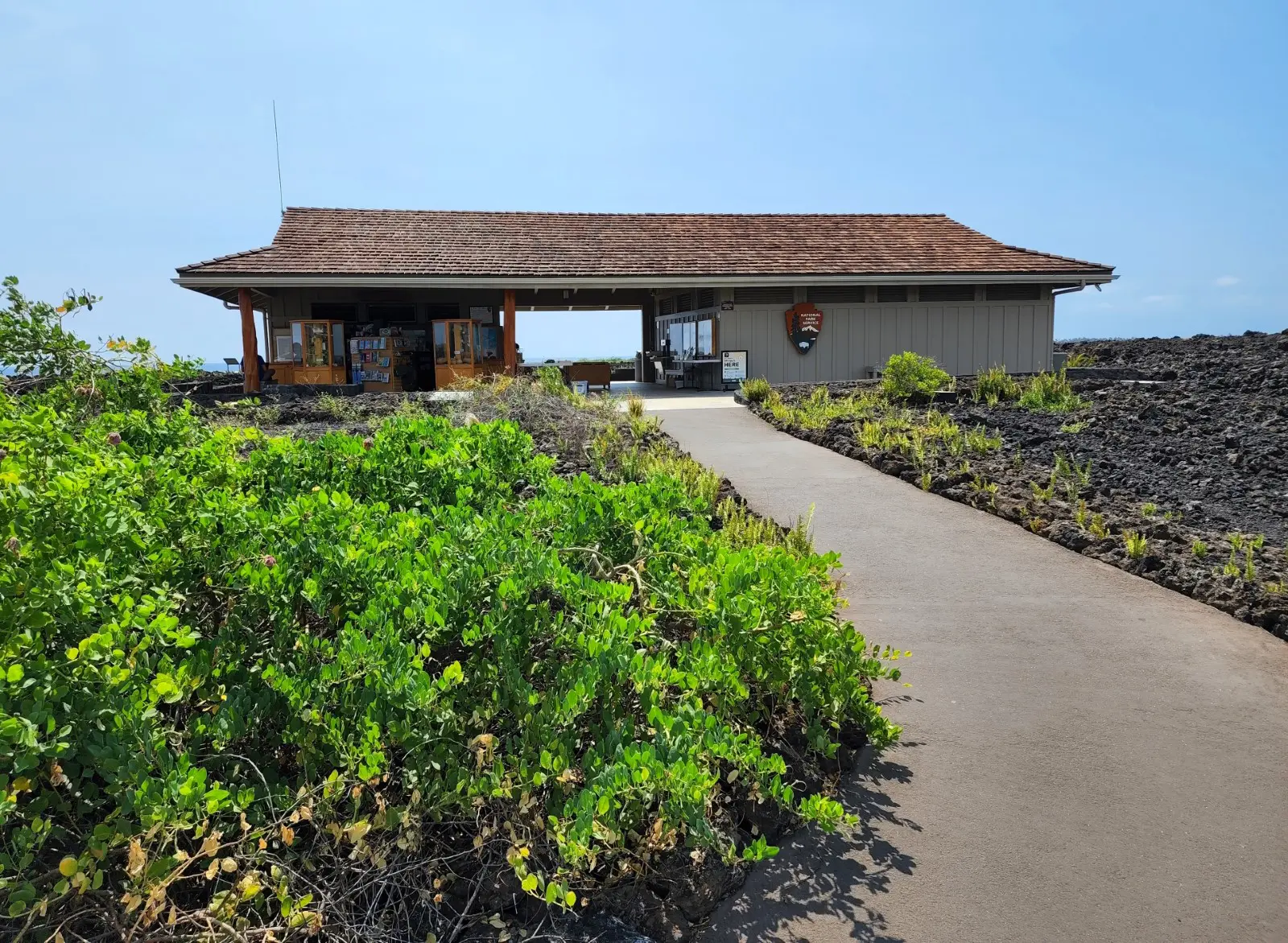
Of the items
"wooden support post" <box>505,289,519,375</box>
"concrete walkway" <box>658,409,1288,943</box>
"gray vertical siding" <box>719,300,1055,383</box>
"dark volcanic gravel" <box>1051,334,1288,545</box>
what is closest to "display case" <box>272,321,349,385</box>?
Result: "wooden support post" <box>505,289,519,375</box>

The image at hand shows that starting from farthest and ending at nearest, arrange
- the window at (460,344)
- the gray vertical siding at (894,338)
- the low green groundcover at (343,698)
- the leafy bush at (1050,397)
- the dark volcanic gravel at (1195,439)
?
1. the gray vertical siding at (894,338)
2. the window at (460,344)
3. the leafy bush at (1050,397)
4. the dark volcanic gravel at (1195,439)
5. the low green groundcover at (343,698)

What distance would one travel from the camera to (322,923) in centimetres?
275

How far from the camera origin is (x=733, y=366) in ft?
74.2

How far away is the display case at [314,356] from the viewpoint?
22.7 metres

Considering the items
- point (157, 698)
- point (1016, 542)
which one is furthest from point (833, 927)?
point (1016, 542)

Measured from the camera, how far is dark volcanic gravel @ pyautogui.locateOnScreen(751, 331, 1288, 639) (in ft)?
22.0

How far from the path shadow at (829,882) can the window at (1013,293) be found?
905 inches

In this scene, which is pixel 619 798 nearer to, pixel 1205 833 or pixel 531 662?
pixel 531 662

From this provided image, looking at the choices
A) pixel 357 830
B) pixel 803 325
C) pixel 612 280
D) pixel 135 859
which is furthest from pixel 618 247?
pixel 135 859

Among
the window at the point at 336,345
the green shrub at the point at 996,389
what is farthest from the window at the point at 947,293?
the window at the point at 336,345

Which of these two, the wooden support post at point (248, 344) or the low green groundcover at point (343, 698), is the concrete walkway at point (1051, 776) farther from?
the wooden support post at point (248, 344)

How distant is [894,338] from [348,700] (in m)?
22.9

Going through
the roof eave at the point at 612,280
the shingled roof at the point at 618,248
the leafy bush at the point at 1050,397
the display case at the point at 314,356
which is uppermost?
the shingled roof at the point at 618,248

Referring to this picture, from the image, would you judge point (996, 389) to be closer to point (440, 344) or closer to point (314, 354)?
point (440, 344)
